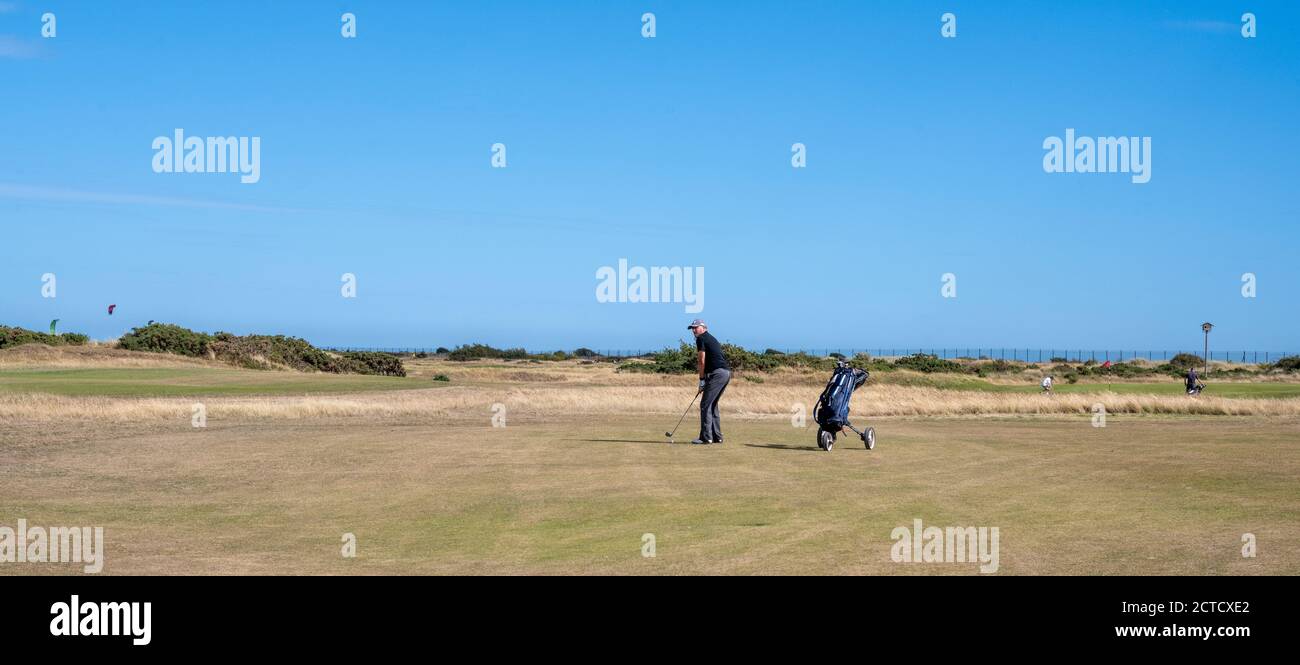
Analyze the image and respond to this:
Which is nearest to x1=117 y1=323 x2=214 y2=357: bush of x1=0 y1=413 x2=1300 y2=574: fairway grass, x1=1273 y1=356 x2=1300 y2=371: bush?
x1=0 y1=413 x2=1300 y2=574: fairway grass

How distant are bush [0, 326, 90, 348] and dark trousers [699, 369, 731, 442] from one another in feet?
190

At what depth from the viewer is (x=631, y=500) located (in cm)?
1523

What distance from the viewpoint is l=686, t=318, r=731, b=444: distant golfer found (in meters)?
23.6

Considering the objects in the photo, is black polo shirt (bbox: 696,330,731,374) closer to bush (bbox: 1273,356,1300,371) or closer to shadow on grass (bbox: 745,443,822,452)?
shadow on grass (bbox: 745,443,822,452)

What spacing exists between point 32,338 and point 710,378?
6494 centimetres

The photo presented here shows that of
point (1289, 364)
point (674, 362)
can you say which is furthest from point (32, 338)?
point (1289, 364)

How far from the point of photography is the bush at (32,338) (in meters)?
72.9

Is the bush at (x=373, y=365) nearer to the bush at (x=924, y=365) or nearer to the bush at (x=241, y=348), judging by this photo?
the bush at (x=241, y=348)

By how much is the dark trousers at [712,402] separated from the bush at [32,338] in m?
58.1

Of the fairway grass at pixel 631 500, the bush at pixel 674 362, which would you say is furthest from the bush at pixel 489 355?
the fairway grass at pixel 631 500
